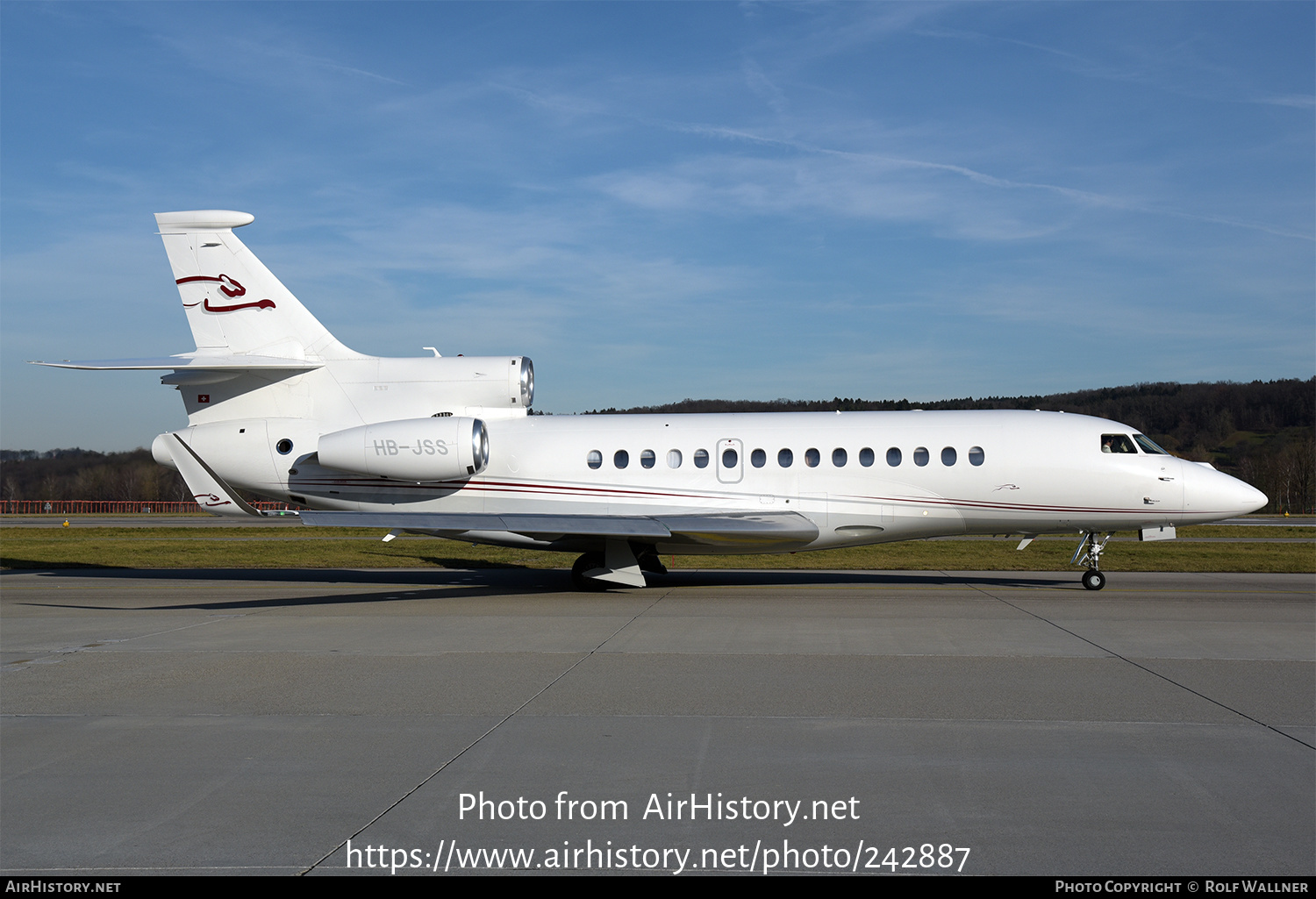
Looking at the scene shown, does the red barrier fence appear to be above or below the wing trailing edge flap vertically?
below

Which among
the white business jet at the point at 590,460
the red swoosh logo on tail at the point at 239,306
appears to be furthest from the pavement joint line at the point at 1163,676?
the red swoosh logo on tail at the point at 239,306

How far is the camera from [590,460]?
18.2 metres

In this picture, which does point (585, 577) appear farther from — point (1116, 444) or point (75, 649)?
point (1116, 444)

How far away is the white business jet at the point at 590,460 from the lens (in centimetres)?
1700

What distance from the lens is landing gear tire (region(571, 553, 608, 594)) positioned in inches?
713

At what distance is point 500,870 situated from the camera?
4.59 m

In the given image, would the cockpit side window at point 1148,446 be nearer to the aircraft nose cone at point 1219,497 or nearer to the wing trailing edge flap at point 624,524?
→ the aircraft nose cone at point 1219,497

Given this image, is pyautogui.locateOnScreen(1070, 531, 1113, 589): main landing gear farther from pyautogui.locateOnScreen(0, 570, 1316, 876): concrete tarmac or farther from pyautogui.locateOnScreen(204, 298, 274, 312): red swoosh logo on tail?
pyautogui.locateOnScreen(204, 298, 274, 312): red swoosh logo on tail

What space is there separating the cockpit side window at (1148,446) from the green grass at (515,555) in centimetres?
541

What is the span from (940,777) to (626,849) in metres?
2.25

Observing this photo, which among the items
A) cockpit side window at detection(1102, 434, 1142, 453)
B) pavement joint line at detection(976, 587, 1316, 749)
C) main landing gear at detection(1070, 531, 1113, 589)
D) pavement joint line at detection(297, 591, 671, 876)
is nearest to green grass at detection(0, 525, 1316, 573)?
main landing gear at detection(1070, 531, 1113, 589)

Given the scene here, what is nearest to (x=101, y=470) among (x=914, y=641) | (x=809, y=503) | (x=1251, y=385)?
(x=809, y=503)

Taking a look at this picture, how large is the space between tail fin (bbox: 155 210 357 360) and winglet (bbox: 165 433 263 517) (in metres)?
2.57

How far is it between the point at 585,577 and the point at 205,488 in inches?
272
